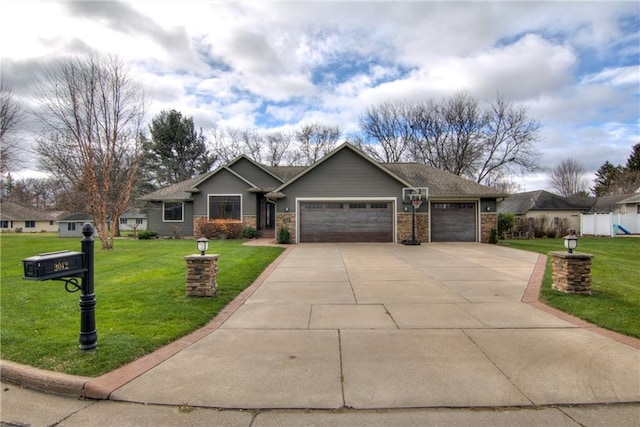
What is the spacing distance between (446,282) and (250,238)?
632 inches

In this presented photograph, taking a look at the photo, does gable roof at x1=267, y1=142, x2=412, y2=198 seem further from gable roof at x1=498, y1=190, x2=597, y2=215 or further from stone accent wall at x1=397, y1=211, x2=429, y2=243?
gable roof at x1=498, y1=190, x2=597, y2=215

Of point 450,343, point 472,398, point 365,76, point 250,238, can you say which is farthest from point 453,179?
point 472,398

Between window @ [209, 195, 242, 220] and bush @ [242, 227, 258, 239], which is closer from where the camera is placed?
bush @ [242, 227, 258, 239]

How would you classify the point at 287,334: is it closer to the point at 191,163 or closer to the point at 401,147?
the point at 401,147

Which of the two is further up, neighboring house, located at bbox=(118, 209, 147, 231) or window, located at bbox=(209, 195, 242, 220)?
window, located at bbox=(209, 195, 242, 220)

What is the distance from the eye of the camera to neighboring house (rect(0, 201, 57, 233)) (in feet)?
176

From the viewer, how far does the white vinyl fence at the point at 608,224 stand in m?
26.3

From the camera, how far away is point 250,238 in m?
22.9

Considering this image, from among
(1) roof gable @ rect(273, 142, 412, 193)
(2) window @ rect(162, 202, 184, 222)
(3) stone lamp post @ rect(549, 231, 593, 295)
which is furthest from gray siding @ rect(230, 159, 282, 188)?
(3) stone lamp post @ rect(549, 231, 593, 295)

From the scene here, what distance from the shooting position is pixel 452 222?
19844 millimetres

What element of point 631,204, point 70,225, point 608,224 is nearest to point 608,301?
point 608,224

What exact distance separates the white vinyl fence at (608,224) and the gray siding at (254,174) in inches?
953

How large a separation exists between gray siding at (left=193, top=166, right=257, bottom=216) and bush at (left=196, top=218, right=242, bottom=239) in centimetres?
119

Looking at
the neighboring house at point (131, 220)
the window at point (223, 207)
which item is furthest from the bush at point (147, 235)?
the neighboring house at point (131, 220)
